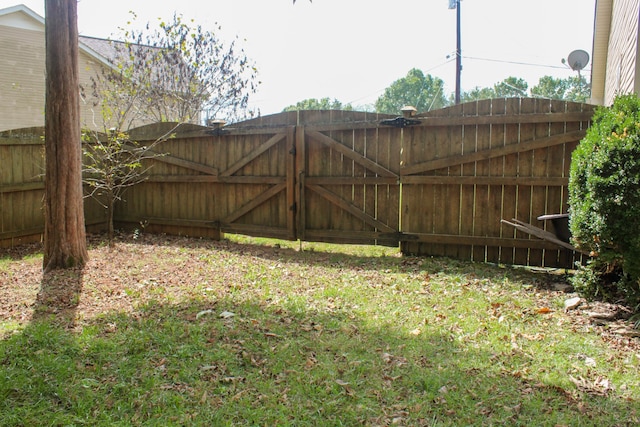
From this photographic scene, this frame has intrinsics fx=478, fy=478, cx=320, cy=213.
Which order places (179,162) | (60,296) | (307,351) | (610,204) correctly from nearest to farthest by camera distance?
(307,351) < (610,204) < (60,296) < (179,162)

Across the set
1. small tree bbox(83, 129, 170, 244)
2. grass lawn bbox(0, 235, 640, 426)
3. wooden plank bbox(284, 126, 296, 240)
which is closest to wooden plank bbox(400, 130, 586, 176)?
grass lawn bbox(0, 235, 640, 426)

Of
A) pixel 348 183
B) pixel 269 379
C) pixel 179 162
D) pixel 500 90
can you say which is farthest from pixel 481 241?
pixel 500 90

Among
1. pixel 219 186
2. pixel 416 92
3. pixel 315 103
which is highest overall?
pixel 416 92

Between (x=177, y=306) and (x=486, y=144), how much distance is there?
13.4 ft

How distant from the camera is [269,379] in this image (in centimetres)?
301

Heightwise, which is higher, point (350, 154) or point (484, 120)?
point (484, 120)

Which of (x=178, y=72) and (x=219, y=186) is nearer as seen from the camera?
(x=219, y=186)

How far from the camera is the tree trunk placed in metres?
5.33

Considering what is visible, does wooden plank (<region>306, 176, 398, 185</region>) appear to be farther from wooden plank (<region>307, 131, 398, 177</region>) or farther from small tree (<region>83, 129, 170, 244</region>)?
small tree (<region>83, 129, 170, 244</region>)

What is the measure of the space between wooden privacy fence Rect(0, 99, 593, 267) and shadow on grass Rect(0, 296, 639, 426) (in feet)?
8.76

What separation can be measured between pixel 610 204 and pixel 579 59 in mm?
7640

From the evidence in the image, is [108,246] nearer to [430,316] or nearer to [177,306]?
[177,306]

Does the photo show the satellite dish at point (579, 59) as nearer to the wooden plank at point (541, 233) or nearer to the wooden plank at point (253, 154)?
the wooden plank at point (541, 233)

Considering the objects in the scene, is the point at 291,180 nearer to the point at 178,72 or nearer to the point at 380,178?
the point at 380,178
